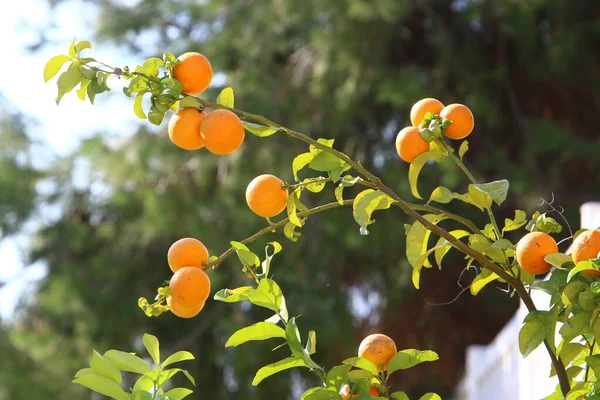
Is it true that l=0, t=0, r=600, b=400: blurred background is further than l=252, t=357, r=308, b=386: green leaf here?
Yes

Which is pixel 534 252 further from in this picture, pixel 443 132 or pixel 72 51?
pixel 72 51

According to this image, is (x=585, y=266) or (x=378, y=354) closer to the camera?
(x=585, y=266)

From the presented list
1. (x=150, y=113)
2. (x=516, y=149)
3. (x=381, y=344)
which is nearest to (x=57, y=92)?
(x=150, y=113)

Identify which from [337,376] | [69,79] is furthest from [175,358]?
[69,79]

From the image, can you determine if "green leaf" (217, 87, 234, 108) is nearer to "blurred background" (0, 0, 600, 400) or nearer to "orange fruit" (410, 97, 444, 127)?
"orange fruit" (410, 97, 444, 127)

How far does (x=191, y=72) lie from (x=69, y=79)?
0.09 meters

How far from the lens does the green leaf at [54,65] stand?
668mm

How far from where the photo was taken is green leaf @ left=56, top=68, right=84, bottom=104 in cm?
65

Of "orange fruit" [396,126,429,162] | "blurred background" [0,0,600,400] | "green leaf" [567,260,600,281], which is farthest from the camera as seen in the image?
"blurred background" [0,0,600,400]

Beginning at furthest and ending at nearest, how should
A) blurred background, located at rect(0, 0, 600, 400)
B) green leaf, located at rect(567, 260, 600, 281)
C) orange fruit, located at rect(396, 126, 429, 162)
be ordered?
blurred background, located at rect(0, 0, 600, 400) → orange fruit, located at rect(396, 126, 429, 162) → green leaf, located at rect(567, 260, 600, 281)

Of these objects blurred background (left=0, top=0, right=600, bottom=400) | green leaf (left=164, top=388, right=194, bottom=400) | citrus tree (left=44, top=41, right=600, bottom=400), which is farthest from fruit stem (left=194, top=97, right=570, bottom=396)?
blurred background (left=0, top=0, right=600, bottom=400)

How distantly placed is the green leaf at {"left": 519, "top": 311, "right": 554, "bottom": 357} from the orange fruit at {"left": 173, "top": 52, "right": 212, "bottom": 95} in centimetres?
31

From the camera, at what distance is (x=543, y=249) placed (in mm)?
641

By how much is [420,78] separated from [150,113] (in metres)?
3.14
